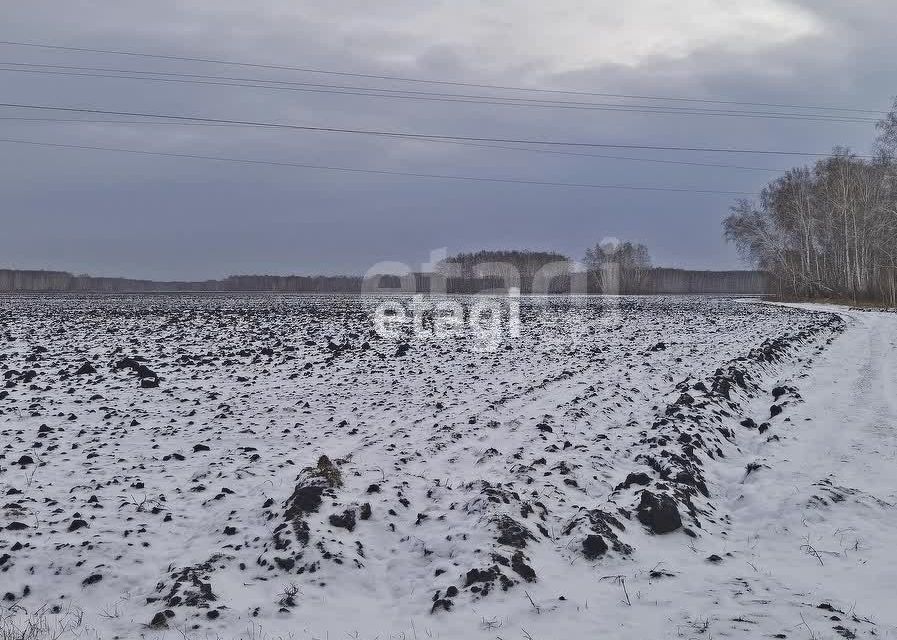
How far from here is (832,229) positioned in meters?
67.5

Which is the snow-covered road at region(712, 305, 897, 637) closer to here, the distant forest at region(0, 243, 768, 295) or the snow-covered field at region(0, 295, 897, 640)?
the snow-covered field at region(0, 295, 897, 640)

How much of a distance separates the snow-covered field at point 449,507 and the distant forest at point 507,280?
5002 inches

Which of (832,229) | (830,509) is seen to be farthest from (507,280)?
(830,509)

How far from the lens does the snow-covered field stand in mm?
4699

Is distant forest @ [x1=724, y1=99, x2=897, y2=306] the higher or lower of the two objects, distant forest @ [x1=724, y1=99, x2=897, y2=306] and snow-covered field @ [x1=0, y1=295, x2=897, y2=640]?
the higher

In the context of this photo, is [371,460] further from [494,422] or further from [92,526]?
[92,526]

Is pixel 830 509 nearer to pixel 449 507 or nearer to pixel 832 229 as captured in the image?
pixel 449 507

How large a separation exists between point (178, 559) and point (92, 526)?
1.19 metres

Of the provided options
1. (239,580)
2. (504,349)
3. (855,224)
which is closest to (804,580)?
(239,580)

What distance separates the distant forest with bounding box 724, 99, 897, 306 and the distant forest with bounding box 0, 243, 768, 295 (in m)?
56.1

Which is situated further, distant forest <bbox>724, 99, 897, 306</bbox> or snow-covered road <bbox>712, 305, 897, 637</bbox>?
distant forest <bbox>724, 99, 897, 306</bbox>

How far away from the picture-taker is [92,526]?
6098 millimetres

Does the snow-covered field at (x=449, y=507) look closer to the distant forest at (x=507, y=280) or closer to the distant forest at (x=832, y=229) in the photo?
the distant forest at (x=832, y=229)

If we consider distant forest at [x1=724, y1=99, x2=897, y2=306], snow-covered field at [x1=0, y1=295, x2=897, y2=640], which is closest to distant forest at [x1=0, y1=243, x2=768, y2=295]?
distant forest at [x1=724, y1=99, x2=897, y2=306]
